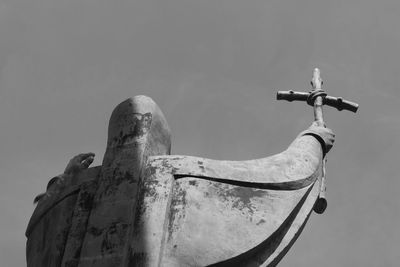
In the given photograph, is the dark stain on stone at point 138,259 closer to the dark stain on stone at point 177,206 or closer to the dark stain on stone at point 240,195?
the dark stain on stone at point 177,206

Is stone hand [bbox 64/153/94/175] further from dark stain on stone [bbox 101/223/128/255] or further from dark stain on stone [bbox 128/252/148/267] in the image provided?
dark stain on stone [bbox 128/252/148/267]

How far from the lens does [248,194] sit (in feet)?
31.8

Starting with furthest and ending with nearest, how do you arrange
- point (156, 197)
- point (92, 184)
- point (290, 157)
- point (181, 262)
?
point (290, 157), point (92, 184), point (156, 197), point (181, 262)

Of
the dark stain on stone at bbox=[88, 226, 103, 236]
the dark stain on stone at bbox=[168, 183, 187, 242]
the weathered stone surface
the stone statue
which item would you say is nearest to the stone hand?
the stone statue

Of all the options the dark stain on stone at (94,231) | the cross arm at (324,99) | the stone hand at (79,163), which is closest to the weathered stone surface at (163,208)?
the dark stain on stone at (94,231)

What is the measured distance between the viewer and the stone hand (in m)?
10.4

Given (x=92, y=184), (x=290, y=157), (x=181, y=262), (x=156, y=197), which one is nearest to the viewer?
(x=181, y=262)

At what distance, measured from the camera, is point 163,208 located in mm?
9203

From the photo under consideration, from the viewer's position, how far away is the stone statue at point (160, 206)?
29.4ft

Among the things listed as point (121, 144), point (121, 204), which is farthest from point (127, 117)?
point (121, 204)

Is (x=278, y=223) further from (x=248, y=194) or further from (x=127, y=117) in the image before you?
(x=127, y=117)

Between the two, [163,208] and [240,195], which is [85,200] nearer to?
[163,208]

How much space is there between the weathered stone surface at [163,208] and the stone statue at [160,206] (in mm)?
13

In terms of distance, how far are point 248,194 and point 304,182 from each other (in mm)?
1074
